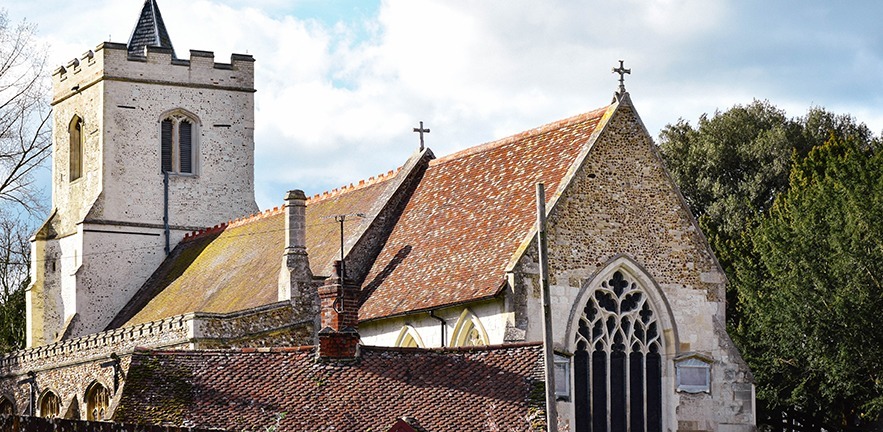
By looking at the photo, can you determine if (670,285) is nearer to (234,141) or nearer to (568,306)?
(568,306)

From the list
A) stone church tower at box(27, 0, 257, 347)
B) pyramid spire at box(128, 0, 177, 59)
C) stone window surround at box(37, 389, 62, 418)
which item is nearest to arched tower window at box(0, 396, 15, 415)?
stone window surround at box(37, 389, 62, 418)

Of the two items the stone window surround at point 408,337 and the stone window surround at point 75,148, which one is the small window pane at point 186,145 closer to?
the stone window surround at point 75,148

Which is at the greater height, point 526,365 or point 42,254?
point 42,254

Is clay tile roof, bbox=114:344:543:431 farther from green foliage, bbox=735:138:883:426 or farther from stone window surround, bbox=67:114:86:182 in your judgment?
stone window surround, bbox=67:114:86:182

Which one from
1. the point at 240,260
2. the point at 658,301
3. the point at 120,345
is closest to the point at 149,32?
the point at 240,260

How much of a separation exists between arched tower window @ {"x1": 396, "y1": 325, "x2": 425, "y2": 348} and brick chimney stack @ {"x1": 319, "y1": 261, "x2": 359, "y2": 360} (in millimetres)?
1008

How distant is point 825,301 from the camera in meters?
36.1

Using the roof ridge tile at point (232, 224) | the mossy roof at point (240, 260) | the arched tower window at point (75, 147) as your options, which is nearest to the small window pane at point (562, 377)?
the mossy roof at point (240, 260)

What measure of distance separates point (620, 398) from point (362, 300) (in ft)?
20.6

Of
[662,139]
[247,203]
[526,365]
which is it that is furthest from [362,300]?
[662,139]

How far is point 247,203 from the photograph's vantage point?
48.1m

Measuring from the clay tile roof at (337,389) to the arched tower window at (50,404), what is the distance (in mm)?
13824

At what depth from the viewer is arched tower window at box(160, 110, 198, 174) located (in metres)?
47.4

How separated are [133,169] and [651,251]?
20.7 meters
